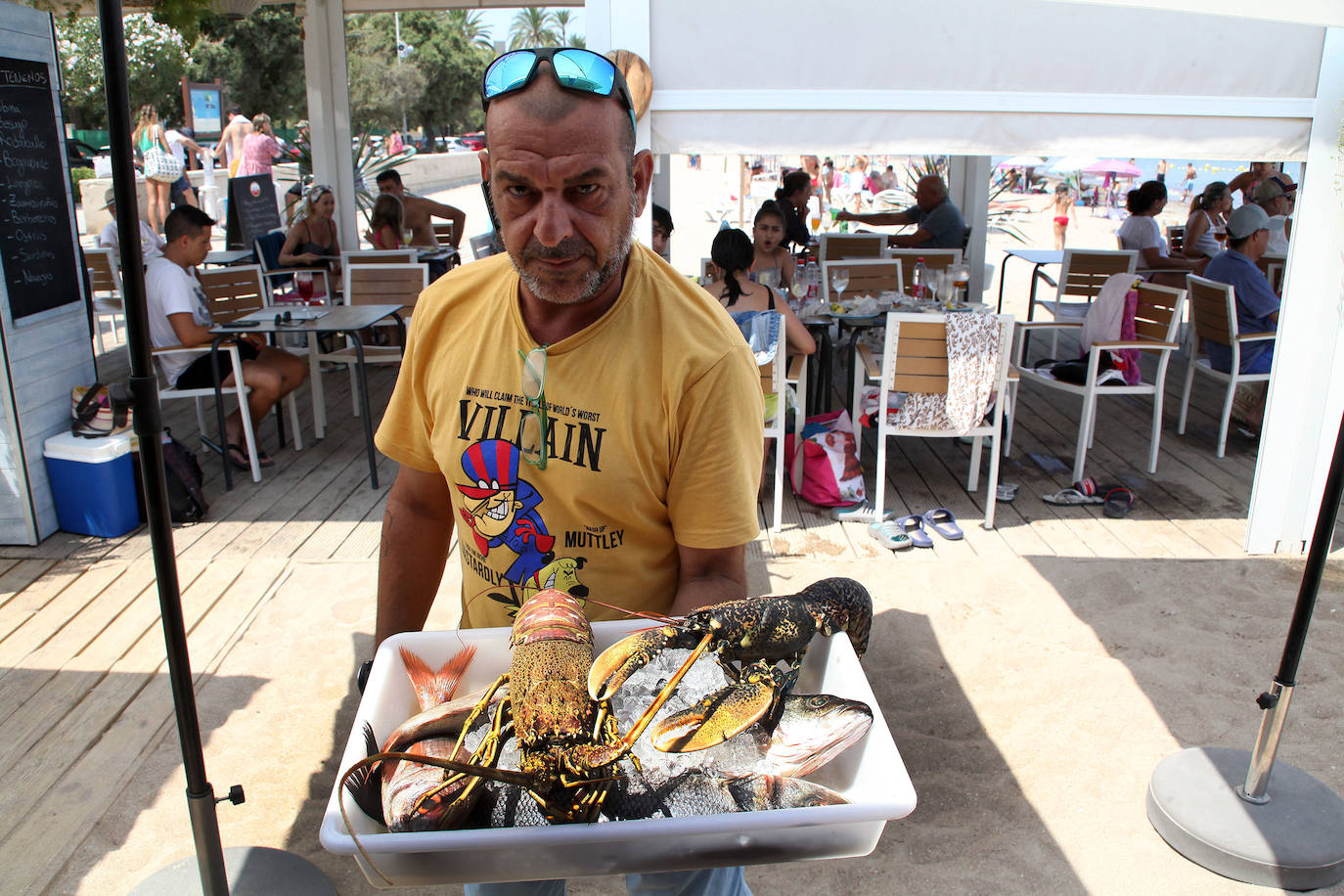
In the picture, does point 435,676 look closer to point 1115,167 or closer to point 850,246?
point 850,246

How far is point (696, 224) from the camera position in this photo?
20172 millimetres

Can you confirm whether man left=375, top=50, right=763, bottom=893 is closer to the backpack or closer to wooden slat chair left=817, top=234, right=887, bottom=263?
the backpack

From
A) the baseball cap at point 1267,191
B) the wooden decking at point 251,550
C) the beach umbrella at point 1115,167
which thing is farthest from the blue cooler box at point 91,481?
the beach umbrella at point 1115,167

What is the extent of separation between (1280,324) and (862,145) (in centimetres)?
213

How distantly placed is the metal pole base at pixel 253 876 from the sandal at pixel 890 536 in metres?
Result: 3.05

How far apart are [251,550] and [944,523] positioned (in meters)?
3.49

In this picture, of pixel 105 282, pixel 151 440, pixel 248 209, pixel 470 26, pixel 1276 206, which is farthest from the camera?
pixel 470 26

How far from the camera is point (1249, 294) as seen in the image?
616 cm

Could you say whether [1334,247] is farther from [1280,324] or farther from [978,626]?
[978,626]

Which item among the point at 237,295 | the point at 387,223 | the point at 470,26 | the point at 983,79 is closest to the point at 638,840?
the point at 983,79

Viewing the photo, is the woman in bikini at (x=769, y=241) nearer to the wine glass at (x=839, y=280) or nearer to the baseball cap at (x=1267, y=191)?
the wine glass at (x=839, y=280)

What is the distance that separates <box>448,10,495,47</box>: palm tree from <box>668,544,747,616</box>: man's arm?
52365 millimetres

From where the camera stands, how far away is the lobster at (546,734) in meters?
1.02

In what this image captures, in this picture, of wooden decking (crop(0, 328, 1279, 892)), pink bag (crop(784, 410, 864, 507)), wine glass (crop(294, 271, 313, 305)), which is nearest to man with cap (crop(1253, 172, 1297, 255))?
wooden decking (crop(0, 328, 1279, 892))
